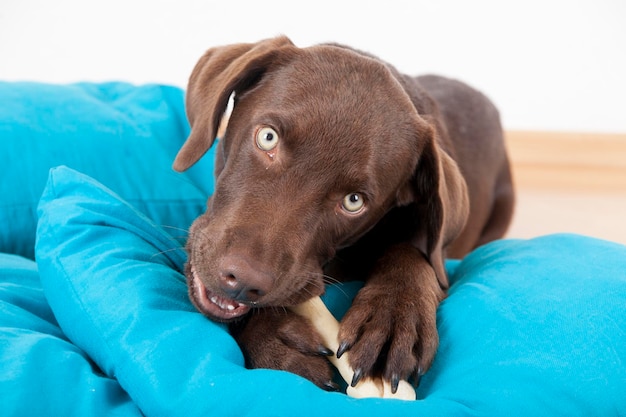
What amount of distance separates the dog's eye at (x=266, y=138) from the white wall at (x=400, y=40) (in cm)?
316

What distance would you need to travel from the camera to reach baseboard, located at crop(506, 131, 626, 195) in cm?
532

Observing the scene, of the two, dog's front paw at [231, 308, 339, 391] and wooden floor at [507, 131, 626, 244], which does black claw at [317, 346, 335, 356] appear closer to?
dog's front paw at [231, 308, 339, 391]

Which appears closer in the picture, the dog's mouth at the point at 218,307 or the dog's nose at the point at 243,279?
the dog's nose at the point at 243,279

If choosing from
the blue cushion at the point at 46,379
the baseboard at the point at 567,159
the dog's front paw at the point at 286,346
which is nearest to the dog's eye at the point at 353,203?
the dog's front paw at the point at 286,346

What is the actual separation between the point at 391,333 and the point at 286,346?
271 mm

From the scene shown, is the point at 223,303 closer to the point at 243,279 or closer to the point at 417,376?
the point at 243,279

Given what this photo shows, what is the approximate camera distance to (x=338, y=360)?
1766mm

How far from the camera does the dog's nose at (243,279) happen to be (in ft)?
5.30

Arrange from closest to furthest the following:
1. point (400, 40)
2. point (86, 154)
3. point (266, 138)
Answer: point (266, 138)
point (86, 154)
point (400, 40)

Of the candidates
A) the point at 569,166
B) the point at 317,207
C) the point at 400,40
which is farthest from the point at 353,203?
the point at 569,166

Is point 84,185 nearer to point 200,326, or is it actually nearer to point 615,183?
point 200,326

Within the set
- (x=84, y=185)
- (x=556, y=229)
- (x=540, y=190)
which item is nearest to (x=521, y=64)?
(x=540, y=190)

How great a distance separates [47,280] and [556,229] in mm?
3417

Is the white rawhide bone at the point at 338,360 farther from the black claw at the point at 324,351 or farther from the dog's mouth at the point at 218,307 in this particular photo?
the dog's mouth at the point at 218,307
